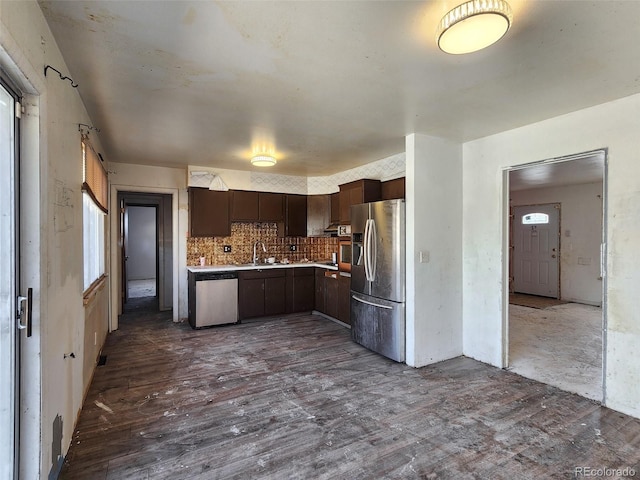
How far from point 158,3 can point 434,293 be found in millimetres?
3410

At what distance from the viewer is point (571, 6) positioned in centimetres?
156

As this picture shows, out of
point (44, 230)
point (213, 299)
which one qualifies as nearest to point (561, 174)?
point (213, 299)

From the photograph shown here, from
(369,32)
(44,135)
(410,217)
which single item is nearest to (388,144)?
(410,217)

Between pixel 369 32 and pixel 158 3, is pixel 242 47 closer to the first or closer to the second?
pixel 158 3

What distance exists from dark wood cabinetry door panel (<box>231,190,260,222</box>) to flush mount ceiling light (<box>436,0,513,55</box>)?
171 inches

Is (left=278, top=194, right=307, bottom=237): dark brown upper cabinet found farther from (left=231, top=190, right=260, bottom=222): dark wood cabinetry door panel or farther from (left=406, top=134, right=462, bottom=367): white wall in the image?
(left=406, top=134, right=462, bottom=367): white wall

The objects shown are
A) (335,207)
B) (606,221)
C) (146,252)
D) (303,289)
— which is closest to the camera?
(606,221)

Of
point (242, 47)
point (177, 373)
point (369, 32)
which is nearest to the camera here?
point (369, 32)

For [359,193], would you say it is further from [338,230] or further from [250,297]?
[250,297]

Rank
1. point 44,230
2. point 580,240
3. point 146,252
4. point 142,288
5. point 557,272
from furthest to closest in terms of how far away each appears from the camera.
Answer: point 146,252, point 142,288, point 557,272, point 580,240, point 44,230

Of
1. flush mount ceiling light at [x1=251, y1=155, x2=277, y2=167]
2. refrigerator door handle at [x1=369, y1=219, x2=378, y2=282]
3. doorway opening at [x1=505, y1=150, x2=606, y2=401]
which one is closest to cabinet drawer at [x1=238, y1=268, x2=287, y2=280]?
flush mount ceiling light at [x1=251, y1=155, x2=277, y2=167]

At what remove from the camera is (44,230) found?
1632 millimetres

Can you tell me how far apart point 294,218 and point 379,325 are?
283cm

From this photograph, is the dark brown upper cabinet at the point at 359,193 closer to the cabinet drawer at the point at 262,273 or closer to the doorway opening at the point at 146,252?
the cabinet drawer at the point at 262,273
